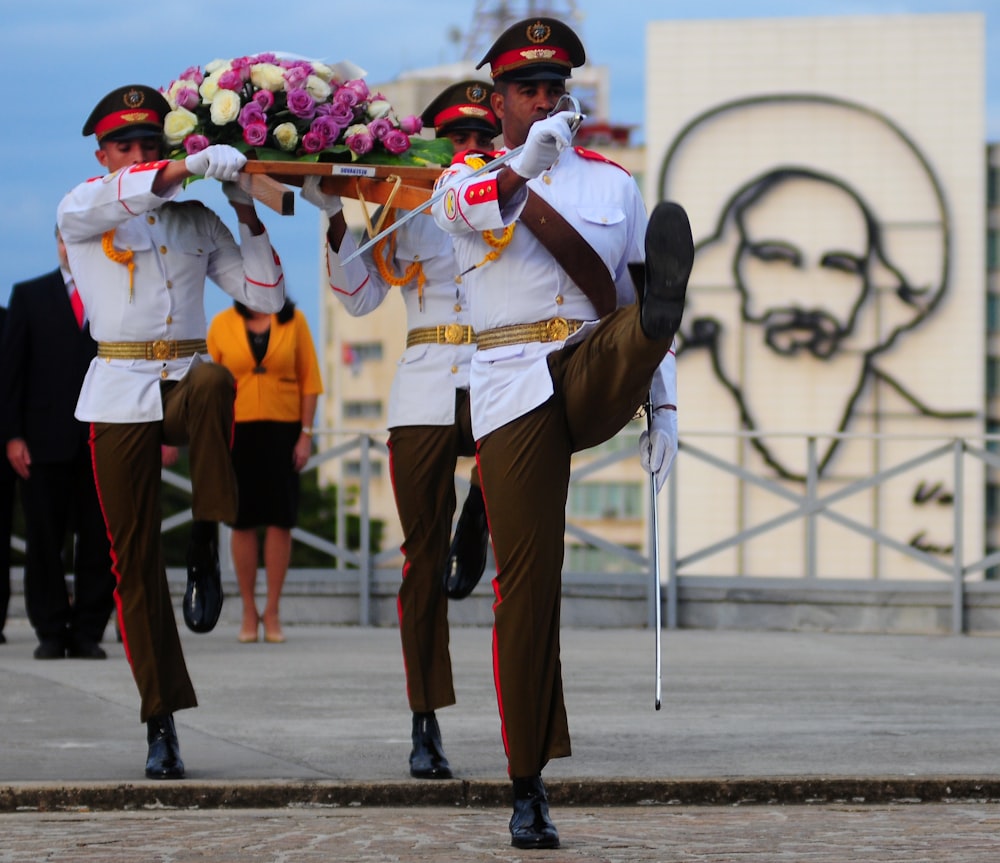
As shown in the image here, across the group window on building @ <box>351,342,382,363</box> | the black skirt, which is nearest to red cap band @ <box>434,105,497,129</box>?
the black skirt

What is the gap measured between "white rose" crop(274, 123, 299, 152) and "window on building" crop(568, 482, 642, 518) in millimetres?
74171

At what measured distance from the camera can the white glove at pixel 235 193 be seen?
616 centimetres

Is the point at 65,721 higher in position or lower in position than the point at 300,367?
lower

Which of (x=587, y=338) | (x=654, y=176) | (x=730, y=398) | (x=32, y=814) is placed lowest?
(x=32, y=814)

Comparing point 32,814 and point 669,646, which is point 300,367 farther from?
point 32,814

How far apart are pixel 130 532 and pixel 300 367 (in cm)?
444

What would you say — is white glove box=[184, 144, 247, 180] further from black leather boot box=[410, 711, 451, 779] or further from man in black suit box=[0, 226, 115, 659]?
man in black suit box=[0, 226, 115, 659]

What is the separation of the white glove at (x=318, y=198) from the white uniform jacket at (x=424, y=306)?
0.09 meters

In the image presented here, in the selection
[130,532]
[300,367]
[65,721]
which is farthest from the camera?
[300,367]

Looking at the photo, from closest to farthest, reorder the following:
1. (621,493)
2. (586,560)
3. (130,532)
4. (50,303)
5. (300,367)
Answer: (130,532), (50,303), (300,367), (586,560), (621,493)

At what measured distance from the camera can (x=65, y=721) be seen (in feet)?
23.9

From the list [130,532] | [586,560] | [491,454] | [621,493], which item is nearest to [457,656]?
[130,532]

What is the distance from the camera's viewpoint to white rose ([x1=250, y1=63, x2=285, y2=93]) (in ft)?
20.7

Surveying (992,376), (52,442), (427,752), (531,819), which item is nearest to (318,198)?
(427,752)
